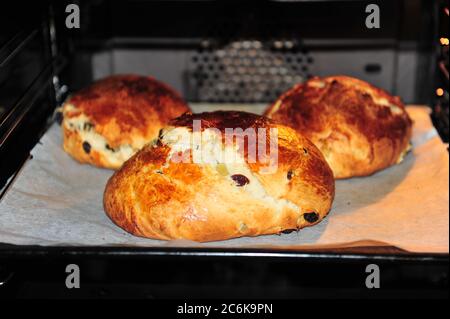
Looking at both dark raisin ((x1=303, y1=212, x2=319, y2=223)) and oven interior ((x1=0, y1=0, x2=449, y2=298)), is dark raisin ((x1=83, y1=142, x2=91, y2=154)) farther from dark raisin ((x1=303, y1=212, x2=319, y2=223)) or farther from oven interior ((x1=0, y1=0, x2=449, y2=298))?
dark raisin ((x1=303, y1=212, x2=319, y2=223))

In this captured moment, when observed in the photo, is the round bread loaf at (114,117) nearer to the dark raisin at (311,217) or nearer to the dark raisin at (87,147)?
the dark raisin at (87,147)

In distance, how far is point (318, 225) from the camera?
70.4 inches

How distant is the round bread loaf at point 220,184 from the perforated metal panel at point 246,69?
2.10 ft

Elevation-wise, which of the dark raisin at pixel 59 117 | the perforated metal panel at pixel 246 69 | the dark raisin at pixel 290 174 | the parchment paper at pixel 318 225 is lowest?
the parchment paper at pixel 318 225

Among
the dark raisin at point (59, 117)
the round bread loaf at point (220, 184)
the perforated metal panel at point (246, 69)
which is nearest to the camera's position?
the round bread loaf at point (220, 184)

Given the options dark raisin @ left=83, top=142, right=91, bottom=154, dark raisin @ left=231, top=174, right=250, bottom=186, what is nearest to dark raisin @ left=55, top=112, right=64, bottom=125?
dark raisin @ left=83, top=142, right=91, bottom=154

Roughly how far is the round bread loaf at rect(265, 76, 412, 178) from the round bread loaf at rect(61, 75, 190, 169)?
1.20 ft

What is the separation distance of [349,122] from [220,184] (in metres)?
0.58

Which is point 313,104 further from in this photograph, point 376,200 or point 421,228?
point 421,228

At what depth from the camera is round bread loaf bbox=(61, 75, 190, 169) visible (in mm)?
2133

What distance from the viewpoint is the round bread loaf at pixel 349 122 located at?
80.7 inches

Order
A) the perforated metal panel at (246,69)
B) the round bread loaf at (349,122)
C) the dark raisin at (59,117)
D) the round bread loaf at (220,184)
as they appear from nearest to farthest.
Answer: the round bread loaf at (220,184)
the round bread loaf at (349,122)
the dark raisin at (59,117)
the perforated metal panel at (246,69)

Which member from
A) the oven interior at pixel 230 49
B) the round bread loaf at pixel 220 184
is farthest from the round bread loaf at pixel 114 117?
the round bread loaf at pixel 220 184
